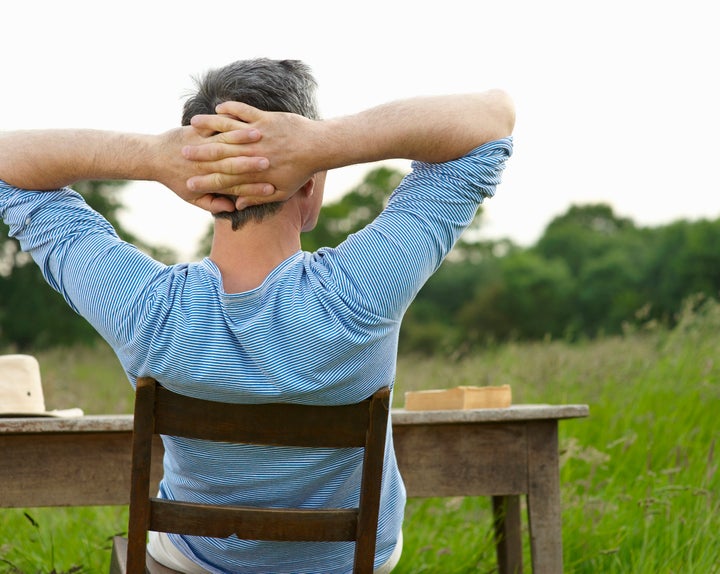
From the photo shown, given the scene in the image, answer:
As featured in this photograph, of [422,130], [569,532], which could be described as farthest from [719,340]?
[422,130]

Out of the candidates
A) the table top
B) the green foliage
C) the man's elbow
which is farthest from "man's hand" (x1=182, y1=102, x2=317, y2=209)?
the green foliage

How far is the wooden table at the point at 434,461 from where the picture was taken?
8.78ft

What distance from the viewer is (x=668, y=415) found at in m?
5.22

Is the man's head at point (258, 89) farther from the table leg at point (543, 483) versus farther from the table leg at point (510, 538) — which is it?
the table leg at point (510, 538)

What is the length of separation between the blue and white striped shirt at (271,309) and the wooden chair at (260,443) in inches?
2.7

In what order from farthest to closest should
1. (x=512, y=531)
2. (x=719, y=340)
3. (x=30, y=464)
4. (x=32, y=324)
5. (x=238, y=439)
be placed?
1. (x=32, y=324)
2. (x=719, y=340)
3. (x=512, y=531)
4. (x=30, y=464)
5. (x=238, y=439)

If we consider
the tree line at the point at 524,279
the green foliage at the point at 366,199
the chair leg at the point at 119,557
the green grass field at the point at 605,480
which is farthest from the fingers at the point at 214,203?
the green foliage at the point at 366,199

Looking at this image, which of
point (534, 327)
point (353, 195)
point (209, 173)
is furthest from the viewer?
point (353, 195)

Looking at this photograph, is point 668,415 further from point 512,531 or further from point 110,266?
point 110,266

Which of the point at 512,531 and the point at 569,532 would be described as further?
the point at 569,532

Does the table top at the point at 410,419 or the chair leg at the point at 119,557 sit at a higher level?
the table top at the point at 410,419

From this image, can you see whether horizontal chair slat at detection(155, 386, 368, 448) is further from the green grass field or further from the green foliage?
the green foliage

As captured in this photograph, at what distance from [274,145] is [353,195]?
39.0 m

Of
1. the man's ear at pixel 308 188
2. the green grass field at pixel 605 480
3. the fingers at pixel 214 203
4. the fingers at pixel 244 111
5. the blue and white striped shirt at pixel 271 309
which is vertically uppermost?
the fingers at pixel 244 111
